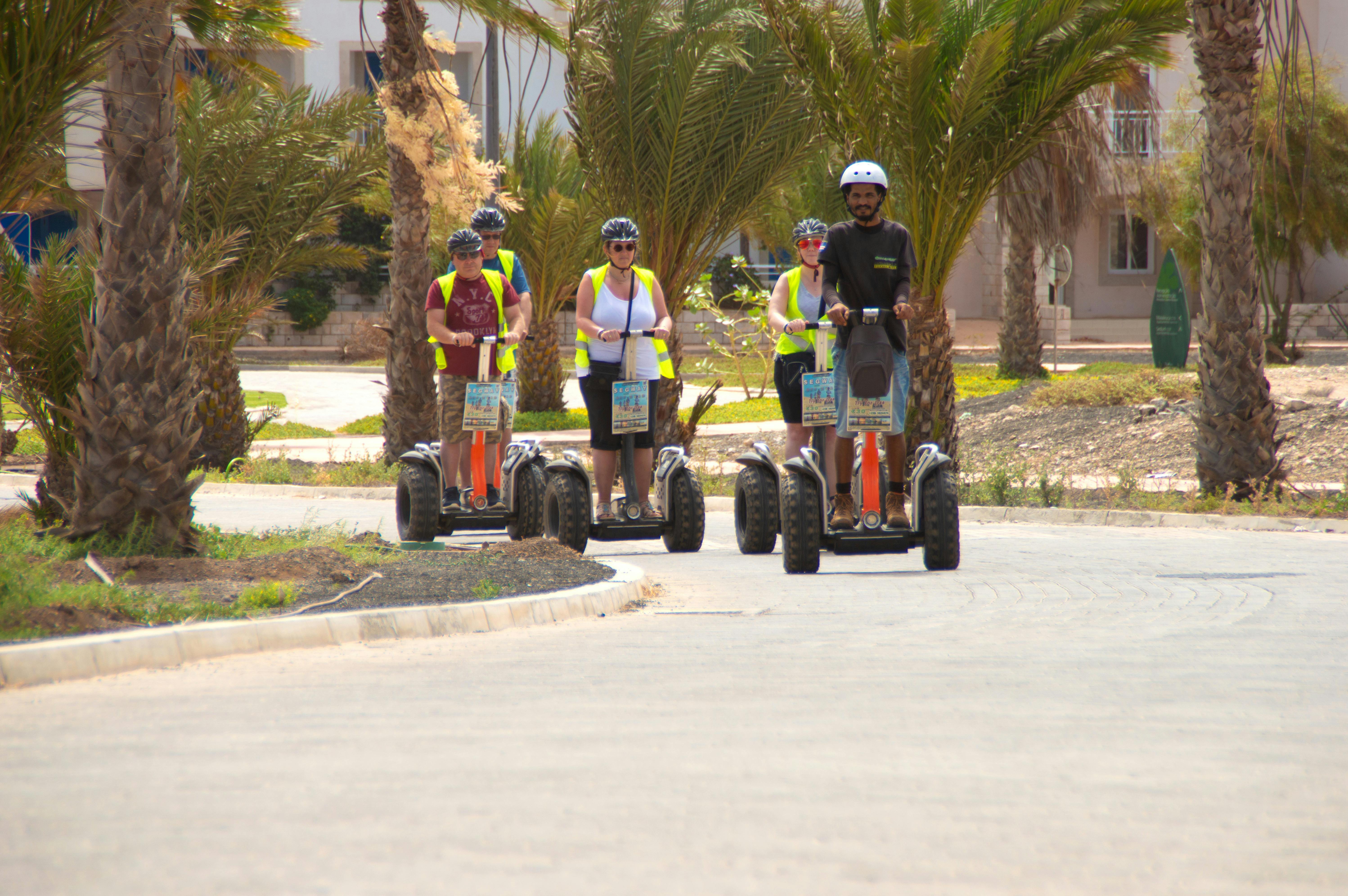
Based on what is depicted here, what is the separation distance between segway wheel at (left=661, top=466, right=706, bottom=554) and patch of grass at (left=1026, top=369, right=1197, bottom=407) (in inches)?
406

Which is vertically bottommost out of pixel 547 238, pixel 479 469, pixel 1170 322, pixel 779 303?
pixel 479 469

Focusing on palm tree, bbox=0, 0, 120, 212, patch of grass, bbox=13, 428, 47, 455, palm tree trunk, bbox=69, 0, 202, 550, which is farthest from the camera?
patch of grass, bbox=13, 428, 47, 455

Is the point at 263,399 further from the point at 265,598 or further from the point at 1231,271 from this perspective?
the point at 265,598

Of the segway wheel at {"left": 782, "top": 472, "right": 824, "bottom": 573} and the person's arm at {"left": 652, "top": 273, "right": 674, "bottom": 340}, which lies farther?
the person's arm at {"left": 652, "top": 273, "right": 674, "bottom": 340}

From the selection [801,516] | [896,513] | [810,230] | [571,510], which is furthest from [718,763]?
[810,230]

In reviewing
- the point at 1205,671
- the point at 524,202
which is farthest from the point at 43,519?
the point at 524,202

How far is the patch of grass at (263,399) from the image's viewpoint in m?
24.0

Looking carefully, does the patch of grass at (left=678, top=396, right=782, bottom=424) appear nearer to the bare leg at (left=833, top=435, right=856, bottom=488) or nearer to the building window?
the bare leg at (left=833, top=435, right=856, bottom=488)

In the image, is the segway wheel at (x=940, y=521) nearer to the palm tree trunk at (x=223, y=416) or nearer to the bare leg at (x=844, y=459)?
the bare leg at (x=844, y=459)

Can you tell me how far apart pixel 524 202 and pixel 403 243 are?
314 inches

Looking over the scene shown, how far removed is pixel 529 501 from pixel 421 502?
741mm

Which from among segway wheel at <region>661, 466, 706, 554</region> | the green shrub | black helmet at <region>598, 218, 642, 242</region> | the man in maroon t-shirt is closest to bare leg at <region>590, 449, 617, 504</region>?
segway wheel at <region>661, 466, 706, 554</region>

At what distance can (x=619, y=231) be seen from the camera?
9445 mm

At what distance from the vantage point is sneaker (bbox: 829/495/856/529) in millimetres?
8523
